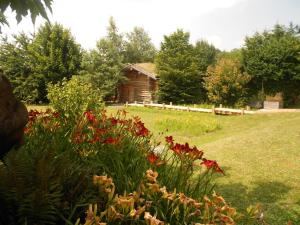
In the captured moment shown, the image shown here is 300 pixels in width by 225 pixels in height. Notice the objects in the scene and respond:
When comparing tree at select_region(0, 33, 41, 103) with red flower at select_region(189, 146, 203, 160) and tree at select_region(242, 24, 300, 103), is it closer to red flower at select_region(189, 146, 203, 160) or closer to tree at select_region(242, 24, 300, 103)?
tree at select_region(242, 24, 300, 103)

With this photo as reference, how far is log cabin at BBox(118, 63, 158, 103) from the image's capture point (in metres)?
35.3

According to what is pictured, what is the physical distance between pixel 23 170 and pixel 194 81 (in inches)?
1203

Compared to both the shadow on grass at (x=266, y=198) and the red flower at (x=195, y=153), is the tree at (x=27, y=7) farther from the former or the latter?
the shadow on grass at (x=266, y=198)

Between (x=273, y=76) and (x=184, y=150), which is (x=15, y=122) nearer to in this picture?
(x=184, y=150)

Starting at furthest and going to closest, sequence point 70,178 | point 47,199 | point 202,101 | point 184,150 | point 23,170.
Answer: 1. point 202,101
2. point 184,150
3. point 70,178
4. point 23,170
5. point 47,199

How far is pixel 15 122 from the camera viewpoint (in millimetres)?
3816

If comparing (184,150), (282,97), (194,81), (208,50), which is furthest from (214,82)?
(184,150)

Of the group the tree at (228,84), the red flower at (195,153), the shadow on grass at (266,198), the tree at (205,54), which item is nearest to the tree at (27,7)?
the red flower at (195,153)

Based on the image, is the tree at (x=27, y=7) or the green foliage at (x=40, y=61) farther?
the green foliage at (x=40, y=61)

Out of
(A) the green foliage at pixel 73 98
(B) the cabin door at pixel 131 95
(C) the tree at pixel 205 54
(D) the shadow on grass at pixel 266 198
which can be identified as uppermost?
(C) the tree at pixel 205 54

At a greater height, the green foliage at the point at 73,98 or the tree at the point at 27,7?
the tree at the point at 27,7

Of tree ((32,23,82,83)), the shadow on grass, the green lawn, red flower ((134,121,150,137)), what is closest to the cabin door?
tree ((32,23,82,83))

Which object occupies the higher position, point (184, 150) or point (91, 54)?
point (91, 54)

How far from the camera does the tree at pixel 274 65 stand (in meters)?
29.1
